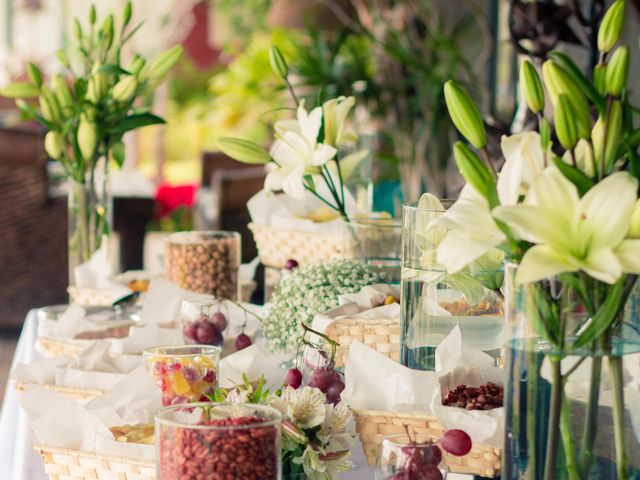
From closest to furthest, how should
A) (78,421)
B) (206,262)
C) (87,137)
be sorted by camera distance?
(78,421)
(206,262)
(87,137)

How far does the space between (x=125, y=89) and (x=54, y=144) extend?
168 mm

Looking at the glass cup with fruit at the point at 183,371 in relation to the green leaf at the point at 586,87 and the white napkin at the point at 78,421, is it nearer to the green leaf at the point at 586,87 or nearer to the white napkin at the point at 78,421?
the white napkin at the point at 78,421

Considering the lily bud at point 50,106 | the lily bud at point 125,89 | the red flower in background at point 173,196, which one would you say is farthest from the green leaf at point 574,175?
the red flower in background at point 173,196

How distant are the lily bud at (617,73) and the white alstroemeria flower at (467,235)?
14cm

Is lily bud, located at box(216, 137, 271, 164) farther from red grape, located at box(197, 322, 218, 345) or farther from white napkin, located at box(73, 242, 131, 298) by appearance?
white napkin, located at box(73, 242, 131, 298)

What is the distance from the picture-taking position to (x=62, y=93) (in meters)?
2.03

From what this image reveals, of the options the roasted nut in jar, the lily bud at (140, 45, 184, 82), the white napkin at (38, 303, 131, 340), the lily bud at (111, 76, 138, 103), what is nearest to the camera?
the white napkin at (38, 303, 131, 340)

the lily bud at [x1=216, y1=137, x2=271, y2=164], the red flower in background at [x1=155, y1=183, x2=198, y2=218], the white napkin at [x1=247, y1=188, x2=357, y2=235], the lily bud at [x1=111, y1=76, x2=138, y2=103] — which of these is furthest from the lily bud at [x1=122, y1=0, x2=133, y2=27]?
the red flower in background at [x1=155, y1=183, x2=198, y2=218]

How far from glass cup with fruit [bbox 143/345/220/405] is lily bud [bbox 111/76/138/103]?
0.86 meters

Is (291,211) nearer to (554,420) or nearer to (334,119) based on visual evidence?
(334,119)

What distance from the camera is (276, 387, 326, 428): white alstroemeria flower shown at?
96 cm

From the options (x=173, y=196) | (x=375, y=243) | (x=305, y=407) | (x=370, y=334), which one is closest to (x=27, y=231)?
(x=173, y=196)

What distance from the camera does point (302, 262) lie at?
1906 mm

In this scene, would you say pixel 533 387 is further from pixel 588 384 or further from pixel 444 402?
pixel 444 402
